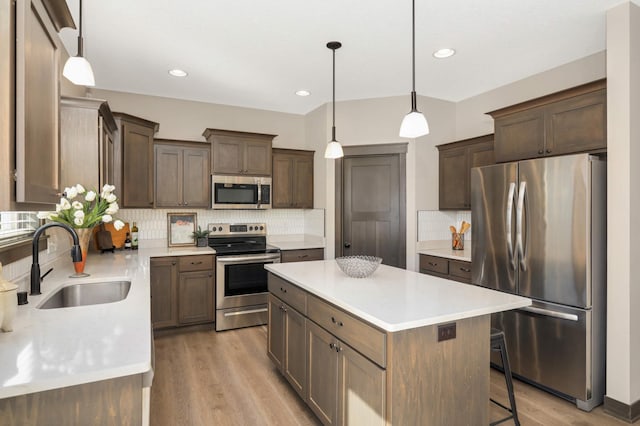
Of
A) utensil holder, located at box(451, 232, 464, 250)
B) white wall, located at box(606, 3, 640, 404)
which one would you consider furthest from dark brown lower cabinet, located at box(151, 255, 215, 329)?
white wall, located at box(606, 3, 640, 404)

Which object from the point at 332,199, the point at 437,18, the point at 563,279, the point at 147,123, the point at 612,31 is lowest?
the point at 563,279

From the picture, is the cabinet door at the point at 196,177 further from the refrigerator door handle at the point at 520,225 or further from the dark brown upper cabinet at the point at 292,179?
the refrigerator door handle at the point at 520,225

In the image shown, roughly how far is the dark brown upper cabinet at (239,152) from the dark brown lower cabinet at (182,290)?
3.80 ft

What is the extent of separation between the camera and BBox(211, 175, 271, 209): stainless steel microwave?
175 inches

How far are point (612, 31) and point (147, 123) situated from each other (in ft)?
13.9

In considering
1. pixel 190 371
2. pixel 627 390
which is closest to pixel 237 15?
pixel 190 371

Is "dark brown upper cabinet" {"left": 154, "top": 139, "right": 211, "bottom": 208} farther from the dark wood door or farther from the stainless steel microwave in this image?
the dark wood door

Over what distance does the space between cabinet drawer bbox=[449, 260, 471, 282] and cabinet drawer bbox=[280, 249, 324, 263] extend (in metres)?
1.65

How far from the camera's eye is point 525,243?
112 inches

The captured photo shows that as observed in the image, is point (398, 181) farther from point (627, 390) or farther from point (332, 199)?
point (627, 390)

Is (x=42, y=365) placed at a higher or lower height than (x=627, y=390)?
higher

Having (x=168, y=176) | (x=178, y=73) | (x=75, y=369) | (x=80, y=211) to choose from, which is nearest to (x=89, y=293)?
(x=80, y=211)

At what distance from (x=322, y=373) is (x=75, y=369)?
4.69 feet

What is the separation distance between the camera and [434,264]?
4090 millimetres
